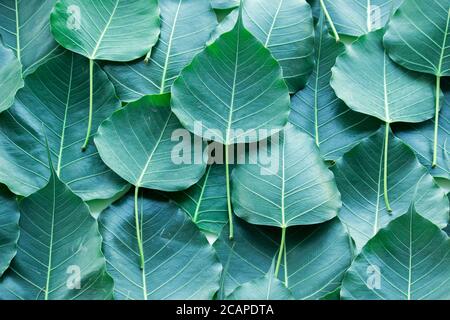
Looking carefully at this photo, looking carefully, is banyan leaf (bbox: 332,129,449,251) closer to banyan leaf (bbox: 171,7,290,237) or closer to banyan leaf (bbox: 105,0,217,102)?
banyan leaf (bbox: 171,7,290,237)

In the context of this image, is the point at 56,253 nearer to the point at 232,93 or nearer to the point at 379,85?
the point at 232,93

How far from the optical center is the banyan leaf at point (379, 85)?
76cm

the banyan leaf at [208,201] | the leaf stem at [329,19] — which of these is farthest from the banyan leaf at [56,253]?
the leaf stem at [329,19]

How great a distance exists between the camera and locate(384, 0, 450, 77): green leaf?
2.52ft

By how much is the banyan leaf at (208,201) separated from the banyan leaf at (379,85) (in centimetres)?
18

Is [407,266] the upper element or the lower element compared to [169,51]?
lower

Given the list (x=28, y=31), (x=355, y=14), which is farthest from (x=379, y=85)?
(x=28, y=31)

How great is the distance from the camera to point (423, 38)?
77cm

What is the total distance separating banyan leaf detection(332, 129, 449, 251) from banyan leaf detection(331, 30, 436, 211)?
0.04 metres

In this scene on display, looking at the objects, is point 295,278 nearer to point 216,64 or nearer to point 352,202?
point 352,202

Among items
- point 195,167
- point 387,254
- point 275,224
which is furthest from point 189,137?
point 387,254

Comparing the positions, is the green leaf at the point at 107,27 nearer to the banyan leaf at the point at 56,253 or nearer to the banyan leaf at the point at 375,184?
the banyan leaf at the point at 56,253

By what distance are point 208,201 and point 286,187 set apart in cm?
9

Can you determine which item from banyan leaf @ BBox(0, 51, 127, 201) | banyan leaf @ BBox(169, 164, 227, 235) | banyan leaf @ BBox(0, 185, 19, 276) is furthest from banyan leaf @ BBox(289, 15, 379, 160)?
banyan leaf @ BBox(0, 185, 19, 276)
